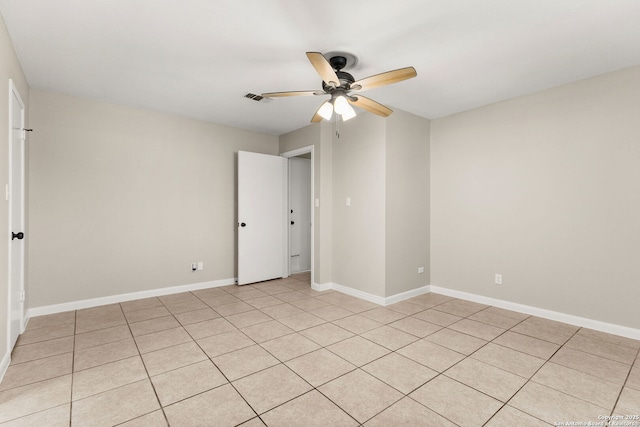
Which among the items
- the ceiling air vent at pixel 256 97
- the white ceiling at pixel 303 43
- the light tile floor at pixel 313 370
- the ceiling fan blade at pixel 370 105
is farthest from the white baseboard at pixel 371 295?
the ceiling air vent at pixel 256 97

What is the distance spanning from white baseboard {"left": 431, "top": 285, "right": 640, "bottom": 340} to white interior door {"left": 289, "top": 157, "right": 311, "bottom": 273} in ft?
8.33

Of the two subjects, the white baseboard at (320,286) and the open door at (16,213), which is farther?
the white baseboard at (320,286)

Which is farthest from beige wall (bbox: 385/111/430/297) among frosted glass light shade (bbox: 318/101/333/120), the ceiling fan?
frosted glass light shade (bbox: 318/101/333/120)

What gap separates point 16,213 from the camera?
268 cm

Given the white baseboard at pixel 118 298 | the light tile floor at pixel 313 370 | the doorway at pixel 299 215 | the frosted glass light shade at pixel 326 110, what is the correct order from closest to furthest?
the light tile floor at pixel 313 370 → the frosted glass light shade at pixel 326 110 → the white baseboard at pixel 118 298 → the doorway at pixel 299 215

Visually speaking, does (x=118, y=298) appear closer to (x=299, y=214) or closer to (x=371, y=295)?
(x=299, y=214)

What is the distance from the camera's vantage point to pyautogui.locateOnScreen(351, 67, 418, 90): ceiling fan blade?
→ 2.08 m

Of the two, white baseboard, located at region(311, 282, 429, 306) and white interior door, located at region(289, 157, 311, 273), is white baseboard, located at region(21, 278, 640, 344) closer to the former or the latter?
white baseboard, located at region(311, 282, 429, 306)

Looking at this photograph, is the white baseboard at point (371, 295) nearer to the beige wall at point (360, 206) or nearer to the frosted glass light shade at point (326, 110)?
the beige wall at point (360, 206)

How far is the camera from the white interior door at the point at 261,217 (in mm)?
4684

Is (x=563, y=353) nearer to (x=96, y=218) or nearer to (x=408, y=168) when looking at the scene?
(x=408, y=168)

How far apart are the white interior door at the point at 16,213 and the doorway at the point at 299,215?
11.4 feet

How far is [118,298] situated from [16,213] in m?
1.55

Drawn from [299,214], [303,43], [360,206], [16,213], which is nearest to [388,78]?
[303,43]
